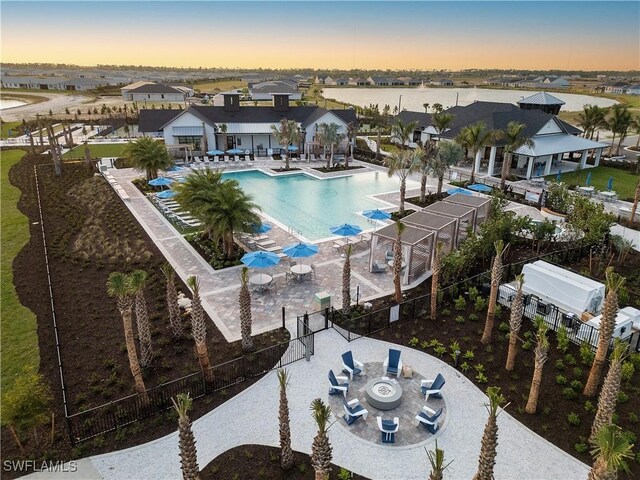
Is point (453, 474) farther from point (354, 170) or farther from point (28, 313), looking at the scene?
point (354, 170)

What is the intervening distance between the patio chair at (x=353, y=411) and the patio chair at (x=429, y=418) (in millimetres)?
1718

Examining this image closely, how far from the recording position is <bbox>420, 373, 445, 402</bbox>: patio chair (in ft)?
48.1

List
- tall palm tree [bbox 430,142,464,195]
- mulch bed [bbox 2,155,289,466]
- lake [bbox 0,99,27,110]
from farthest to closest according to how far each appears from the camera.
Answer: lake [bbox 0,99,27,110]
tall palm tree [bbox 430,142,464,195]
mulch bed [bbox 2,155,289,466]

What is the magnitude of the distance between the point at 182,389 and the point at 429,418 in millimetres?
8201

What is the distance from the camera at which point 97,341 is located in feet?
57.2

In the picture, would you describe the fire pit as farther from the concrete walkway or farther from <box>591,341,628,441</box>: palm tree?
<box>591,341,628,441</box>: palm tree

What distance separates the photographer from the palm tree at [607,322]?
42.0 feet

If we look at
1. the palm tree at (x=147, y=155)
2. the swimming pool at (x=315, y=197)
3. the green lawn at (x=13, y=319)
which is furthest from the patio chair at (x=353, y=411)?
the palm tree at (x=147, y=155)

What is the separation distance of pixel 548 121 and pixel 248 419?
47223mm

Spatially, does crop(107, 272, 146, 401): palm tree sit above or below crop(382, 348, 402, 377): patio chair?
above

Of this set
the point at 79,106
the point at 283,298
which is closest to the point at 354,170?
the point at 283,298

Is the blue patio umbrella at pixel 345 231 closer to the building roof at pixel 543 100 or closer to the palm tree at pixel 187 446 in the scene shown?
the palm tree at pixel 187 446

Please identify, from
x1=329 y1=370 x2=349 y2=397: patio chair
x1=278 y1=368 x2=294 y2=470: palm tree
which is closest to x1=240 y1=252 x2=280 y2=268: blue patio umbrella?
x1=329 y1=370 x2=349 y2=397: patio chair

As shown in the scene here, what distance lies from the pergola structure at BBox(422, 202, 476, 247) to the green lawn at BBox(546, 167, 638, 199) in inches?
803
